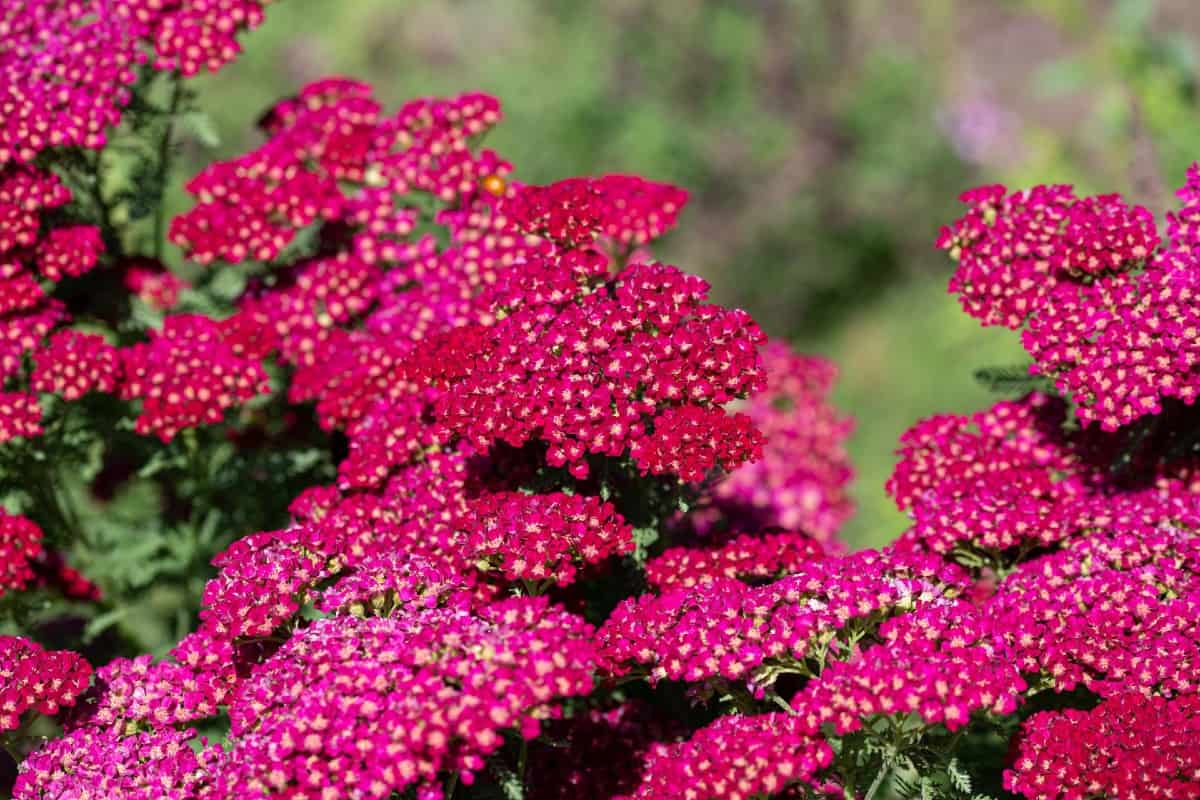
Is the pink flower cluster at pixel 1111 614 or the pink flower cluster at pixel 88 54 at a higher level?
the pink flower cluster at pixel 88 54

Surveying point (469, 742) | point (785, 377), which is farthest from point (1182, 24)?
point (469, 742)

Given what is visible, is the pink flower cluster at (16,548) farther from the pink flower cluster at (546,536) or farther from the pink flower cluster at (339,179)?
the pink flower cluster at (546,536)

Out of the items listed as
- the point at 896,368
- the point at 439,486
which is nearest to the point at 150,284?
the point at 439,486

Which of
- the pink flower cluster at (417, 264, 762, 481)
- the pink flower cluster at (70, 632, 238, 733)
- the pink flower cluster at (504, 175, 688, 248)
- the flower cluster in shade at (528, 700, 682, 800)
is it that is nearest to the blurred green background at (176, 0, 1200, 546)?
the pink flower cluster at (504, 175, 688, 248)

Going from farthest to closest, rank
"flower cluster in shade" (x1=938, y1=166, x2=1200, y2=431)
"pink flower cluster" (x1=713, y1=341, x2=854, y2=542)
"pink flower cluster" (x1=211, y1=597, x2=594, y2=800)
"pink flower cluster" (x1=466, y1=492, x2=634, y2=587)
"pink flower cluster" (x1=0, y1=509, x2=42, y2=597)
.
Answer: "pink flower cluster" (x1=713, y1=341, x2=854, y2=542), "pink flower cluster" (x1=0, y1=509, x2=42, y2=597), "flower cluster in shade" (x1=938, y1=166, x2=1200, y2=431), "pink flower cluster" (x1=466, y1=492, x2=634, y2=587), "pink flower cluster" (x1=211, y1=597, x2=594, y2=800)

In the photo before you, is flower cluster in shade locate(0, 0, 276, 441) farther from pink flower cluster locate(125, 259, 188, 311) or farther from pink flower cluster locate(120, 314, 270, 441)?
pink flower cluster locate(120, 314, 270, 441)

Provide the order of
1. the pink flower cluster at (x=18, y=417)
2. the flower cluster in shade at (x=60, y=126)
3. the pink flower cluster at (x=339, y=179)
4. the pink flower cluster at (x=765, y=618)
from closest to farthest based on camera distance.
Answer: the pink flower cluster at (x=765, y=618) < the pink flower cluster at (x=18, y=417) < the flower cluster in shade at (x=60, y=126) < the pink flower cluster at (x=339, y=179)

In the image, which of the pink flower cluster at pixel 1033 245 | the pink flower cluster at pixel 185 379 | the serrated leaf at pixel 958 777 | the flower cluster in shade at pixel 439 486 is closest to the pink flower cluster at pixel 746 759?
the flower cluster in shade at pixel 439 486
